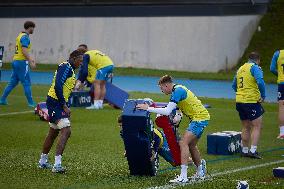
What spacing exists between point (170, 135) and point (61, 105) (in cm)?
186

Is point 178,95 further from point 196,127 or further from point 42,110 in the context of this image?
point 42,110

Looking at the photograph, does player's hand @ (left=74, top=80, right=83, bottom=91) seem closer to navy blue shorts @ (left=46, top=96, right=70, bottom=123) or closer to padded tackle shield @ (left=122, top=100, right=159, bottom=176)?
navy blue shorts @ (left=46, top=96, right=70, bottom=123)

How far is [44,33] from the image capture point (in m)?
43.2

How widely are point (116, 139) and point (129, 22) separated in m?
24.1

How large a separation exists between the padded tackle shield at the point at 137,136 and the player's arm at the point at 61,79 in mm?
1227

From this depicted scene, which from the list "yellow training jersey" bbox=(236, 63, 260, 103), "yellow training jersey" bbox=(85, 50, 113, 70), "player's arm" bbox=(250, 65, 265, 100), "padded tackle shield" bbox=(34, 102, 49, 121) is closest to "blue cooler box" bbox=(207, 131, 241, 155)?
"yellow training jersey" bbox=(236, 63, 260, 103)

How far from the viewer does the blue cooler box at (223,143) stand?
51.3ft

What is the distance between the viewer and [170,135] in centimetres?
1301

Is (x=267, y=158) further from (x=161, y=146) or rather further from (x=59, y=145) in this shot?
(x=59, y=145)

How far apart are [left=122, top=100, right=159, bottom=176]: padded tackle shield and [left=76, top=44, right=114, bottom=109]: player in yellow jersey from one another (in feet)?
34.8

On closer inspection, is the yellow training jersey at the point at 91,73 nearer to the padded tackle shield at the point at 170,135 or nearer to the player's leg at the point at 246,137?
the player's leg at the point at 246,137

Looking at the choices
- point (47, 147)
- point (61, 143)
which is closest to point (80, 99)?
point (47, 147)

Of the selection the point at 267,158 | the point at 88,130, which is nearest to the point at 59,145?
the point at 267,158

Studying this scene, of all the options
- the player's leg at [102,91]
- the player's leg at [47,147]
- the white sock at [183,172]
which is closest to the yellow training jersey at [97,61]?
the player's leg at [102,91]
